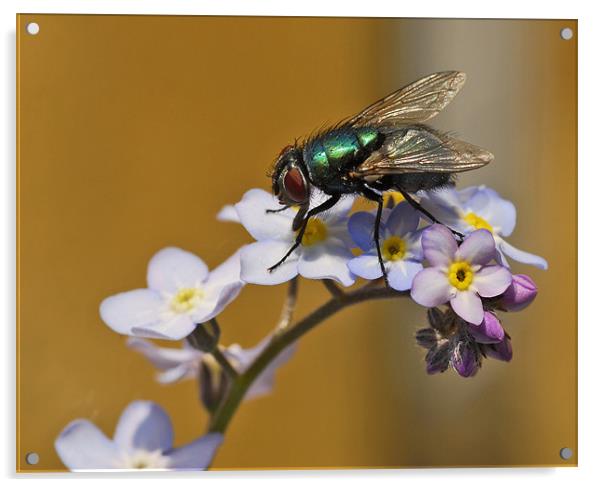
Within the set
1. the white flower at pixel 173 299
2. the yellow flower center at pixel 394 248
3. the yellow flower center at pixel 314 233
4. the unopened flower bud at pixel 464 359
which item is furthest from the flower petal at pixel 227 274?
the unopened flower bud at pixel 464 359

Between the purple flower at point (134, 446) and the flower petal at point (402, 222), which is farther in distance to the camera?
the purple flower at point (134, 446)

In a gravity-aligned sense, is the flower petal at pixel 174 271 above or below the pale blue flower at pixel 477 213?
below

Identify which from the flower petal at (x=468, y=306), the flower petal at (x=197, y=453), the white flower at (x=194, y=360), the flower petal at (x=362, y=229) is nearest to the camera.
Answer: the flower petal at (x=468, y=306)

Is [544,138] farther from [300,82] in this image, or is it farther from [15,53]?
[15,53]

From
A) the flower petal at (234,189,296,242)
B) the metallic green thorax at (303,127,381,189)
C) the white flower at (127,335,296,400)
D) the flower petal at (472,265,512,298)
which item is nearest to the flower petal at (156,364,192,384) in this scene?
the white flower at (127,335,296,400)

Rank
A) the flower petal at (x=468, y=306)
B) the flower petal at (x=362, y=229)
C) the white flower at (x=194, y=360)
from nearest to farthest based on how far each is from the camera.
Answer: the flower petal at (x=468, y=306) < the flower petal at (x=362, y=229) < the white flower at (x=194, y=360)

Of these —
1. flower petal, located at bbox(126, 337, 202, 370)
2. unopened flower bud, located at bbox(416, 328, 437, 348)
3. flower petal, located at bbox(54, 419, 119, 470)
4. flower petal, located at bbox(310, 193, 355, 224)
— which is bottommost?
flower petal, located at bbox(54, 419, 119, 470)

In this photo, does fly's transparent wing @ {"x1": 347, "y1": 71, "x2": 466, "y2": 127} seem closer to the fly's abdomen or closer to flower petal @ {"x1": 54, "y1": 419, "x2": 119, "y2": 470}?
the fly's abdomen

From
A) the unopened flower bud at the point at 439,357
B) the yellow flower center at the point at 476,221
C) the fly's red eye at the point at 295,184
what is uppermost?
the fly's red eye at the point at 295,184

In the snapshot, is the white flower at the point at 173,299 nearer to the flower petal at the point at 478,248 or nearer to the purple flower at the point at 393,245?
the purple flower at the point at 393,245
